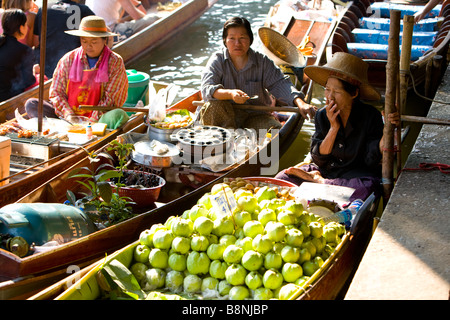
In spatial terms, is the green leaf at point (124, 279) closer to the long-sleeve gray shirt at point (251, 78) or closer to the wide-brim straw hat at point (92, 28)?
the long-sleeve gray shirt at point (251, 78)

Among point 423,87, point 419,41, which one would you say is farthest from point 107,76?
→ point 419,41

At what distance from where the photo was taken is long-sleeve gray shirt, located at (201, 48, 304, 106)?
4906 millimetres

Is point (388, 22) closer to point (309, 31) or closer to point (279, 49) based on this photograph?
point (309, 31)

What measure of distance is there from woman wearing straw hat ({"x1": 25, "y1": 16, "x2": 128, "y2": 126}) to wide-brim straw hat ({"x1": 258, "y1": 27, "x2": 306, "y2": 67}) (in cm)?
185

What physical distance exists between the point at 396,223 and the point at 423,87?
416cm

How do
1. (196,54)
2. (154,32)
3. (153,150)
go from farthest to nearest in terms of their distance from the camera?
(196,54) → (154,32) → (153,150)

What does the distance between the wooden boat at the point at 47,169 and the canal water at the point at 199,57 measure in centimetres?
191

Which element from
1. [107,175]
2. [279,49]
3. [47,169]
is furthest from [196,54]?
[107,175]

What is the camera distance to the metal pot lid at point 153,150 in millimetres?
4219

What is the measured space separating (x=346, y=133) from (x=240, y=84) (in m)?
1.43

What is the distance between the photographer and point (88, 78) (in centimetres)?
504

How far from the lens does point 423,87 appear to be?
6844 mm

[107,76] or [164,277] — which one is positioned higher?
[107,76]

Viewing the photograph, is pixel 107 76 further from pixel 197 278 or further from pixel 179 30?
pixel 179 30
